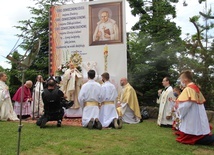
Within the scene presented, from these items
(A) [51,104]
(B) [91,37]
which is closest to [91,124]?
(A) [51,104]

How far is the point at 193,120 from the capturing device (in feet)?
19.5

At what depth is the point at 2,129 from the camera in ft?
23.3

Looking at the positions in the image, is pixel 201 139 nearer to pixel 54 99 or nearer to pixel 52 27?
pixel 54 99

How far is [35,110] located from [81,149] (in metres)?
5.79

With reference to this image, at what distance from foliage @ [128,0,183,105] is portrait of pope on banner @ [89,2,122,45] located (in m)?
2.10

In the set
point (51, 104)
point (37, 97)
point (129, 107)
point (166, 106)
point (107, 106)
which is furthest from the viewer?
point (37, 97)

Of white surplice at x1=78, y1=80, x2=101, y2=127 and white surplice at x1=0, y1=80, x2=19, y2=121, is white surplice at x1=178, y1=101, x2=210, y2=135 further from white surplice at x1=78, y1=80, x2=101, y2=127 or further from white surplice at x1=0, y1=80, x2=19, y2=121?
white surplice at x1=0, y1=80, x2=19, y2=121

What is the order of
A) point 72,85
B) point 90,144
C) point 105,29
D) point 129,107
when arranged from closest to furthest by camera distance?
point 90,144 < point 129,107 < point 72,85 < point 105,29

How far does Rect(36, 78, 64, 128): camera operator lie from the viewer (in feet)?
24.9

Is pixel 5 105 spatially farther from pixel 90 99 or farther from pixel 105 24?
pixel 105 24

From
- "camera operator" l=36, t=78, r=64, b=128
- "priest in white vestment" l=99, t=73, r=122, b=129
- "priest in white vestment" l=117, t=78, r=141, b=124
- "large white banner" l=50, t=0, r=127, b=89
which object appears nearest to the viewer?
"camera operator" l=36, t=78, r=64, b=128

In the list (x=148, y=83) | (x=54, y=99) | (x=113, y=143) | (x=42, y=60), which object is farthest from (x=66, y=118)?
(x=42, y=60)

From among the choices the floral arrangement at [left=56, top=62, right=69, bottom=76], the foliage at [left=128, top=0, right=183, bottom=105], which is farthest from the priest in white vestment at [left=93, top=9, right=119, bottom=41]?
the foliage at [left=128, top=0, right=183, bottom=105]

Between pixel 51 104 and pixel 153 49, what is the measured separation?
642 centimetres
